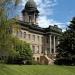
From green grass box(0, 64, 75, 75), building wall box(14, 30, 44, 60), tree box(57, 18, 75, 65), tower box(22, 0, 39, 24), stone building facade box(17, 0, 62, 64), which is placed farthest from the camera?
tower box(22, 0, 39, 24)

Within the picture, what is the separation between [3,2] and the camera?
27.8 meters

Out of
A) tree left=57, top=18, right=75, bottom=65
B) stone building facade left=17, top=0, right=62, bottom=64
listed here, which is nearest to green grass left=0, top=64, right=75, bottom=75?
tree left=57, top=18, right=75, bottom=65

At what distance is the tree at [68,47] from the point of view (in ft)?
203

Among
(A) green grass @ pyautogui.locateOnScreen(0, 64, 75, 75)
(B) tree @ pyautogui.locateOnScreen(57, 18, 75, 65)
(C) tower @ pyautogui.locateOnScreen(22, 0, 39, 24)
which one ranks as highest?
(C) tower @ pyautogui.locateOnScreen(22, 0, 39, 24)

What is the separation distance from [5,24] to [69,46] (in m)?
34.9

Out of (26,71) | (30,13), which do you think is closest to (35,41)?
(30,13)

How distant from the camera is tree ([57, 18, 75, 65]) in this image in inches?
2434

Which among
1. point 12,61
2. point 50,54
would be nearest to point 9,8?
point 12,61

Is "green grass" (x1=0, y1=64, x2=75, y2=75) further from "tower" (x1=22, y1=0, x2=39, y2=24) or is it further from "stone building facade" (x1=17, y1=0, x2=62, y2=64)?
"tower" (x1=22, y1=0, x2=39, y2=24)

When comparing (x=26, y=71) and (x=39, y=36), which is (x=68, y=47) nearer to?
(x=26, y=71)

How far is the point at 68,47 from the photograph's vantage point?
62562 mm

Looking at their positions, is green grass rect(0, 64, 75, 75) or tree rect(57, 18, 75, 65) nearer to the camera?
green grass rect(0, 64, 75, 75)

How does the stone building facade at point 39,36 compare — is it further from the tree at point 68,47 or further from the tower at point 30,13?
the tree at point 68,47

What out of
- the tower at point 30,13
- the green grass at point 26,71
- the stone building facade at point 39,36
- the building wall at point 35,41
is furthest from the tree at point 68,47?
the tower at point 30,13
